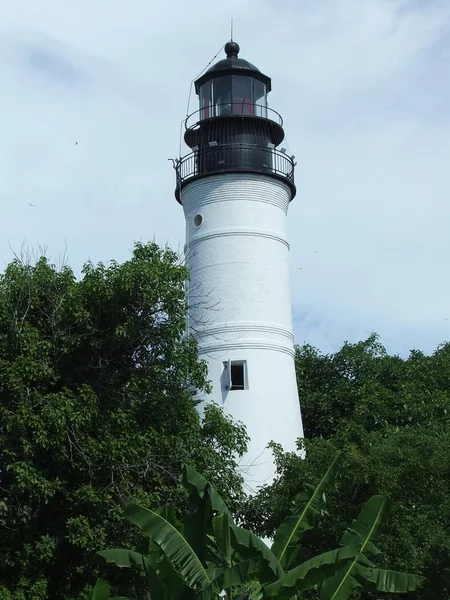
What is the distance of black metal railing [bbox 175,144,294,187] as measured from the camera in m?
25.5

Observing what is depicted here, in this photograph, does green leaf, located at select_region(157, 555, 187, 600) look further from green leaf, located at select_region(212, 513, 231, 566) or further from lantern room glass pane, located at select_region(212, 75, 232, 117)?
lantern room glass pane, located at select_region(212, 75, 232, 117)

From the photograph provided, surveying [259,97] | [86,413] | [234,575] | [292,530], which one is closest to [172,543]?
[234,575]

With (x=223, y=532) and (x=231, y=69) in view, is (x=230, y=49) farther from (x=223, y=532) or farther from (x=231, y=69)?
(x=223, y=532)

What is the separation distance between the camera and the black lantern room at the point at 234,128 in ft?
84.2

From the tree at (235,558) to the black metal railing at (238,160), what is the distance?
12.4 m

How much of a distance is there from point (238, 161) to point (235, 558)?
45.0 ft

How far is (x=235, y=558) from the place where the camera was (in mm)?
13898

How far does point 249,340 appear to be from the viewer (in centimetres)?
2444

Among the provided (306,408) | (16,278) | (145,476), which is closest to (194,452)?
(145,476)

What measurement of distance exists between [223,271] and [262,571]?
486 inches

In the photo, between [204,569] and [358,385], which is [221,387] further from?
[204,569]

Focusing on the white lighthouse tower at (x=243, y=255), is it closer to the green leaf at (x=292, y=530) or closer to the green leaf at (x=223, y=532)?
the green leaf at (x=292, y=530)

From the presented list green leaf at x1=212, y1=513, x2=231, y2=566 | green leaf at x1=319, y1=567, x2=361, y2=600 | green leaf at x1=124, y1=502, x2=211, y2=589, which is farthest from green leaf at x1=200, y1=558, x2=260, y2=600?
green leaf at x1=319, y1=567, x2=361, y2=600

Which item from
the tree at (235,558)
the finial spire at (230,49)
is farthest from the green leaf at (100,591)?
the finial spire at (230,49)
